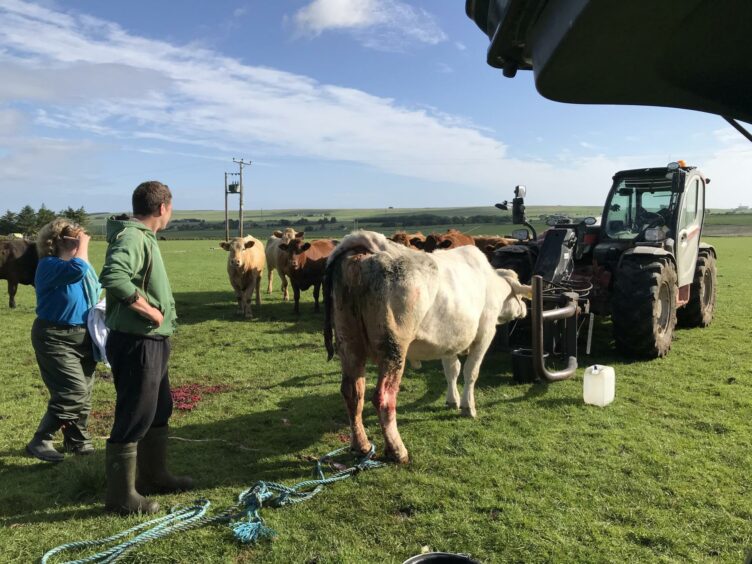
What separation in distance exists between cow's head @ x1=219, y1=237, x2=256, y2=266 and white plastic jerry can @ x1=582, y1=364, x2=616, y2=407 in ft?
28.2

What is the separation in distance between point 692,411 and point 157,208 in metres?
5.56

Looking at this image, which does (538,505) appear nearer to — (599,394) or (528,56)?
→ (599,394)

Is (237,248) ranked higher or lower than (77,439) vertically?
higher

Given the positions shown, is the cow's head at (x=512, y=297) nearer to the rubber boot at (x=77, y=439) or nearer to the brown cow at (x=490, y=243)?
the rubber boot at (x=77, y=439)

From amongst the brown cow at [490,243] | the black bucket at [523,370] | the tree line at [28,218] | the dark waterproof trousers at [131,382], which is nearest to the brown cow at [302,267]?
the brown cow at [490,243]

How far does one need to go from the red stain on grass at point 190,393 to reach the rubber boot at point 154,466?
198 centimetres

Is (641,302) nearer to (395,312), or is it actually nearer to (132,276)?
(395,312)

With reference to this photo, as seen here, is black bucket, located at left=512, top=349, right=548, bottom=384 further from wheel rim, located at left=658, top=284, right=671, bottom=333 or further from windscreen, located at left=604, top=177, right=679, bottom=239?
windscreen, located at left=604, top=177, right=679, bottom=239

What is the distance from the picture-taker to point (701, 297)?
9.59m

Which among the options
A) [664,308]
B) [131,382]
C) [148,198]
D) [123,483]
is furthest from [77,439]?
[664,308]

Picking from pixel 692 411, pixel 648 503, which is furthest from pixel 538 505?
pixel 692 411

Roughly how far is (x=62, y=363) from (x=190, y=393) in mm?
2234

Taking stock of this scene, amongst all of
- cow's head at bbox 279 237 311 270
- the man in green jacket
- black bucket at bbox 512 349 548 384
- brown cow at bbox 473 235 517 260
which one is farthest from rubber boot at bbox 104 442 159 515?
brown cow at bbox 473 235 517 260

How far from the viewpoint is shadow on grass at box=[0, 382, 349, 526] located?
3.93 m
